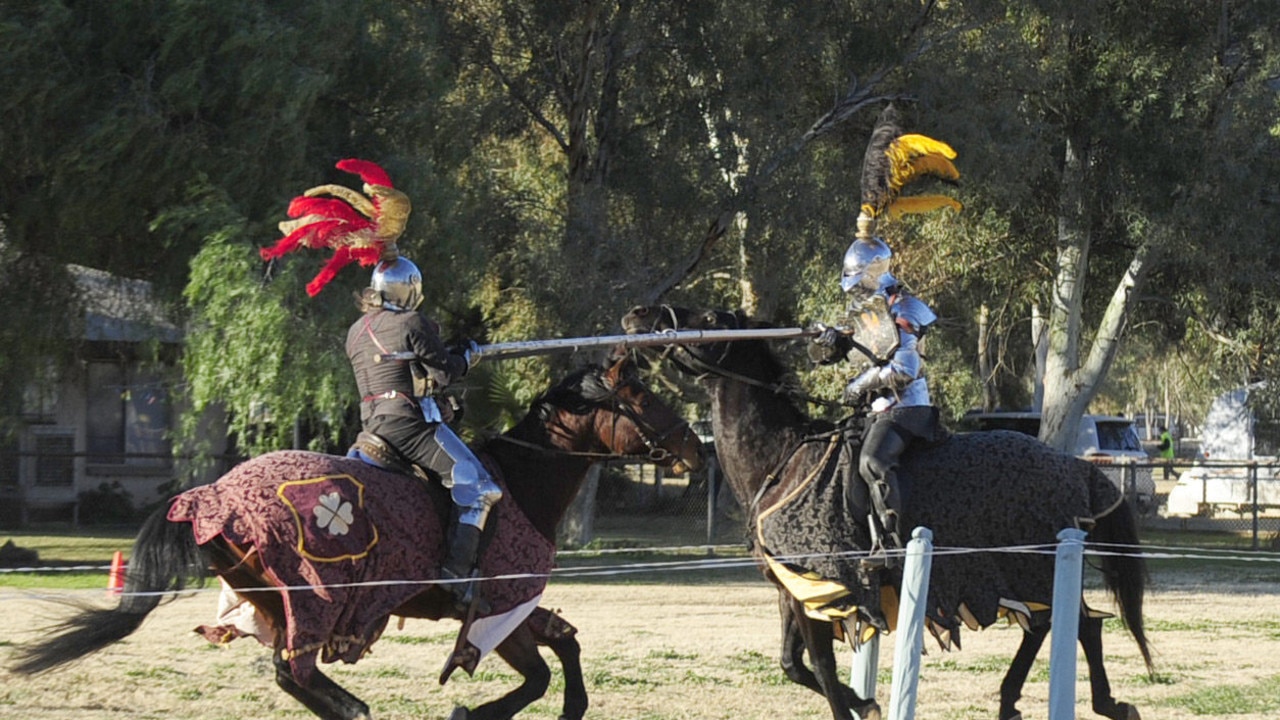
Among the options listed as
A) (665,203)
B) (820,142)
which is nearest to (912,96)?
(820,142)

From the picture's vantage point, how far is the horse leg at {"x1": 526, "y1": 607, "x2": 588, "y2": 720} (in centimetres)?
807

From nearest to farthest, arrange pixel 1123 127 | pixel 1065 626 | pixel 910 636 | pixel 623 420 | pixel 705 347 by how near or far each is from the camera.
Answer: pixel 910 636, pixel 1065 626, pixel 705 347, pixel 623 420, pixel 1123 127

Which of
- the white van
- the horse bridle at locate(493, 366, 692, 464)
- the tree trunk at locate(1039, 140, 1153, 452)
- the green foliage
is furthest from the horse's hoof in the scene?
the white van

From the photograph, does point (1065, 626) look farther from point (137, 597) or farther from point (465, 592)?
point (137, 597)

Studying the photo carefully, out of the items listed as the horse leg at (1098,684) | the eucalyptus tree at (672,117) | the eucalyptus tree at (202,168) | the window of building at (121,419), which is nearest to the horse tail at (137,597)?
the horse leg at (1098,684)

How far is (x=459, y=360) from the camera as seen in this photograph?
766 centimetres

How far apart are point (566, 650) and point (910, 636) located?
234cm

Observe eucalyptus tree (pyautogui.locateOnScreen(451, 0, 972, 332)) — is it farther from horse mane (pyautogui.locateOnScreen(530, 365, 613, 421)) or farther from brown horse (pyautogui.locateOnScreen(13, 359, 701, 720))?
brown horse (pyautogui.locateOnScreen(13, 359, 701, 720))

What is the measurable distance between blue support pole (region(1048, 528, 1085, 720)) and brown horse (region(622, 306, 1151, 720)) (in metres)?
1.24

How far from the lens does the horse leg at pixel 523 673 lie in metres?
7.72

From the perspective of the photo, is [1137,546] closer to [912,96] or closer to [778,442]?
[778,442]

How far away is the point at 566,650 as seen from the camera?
26.9ft

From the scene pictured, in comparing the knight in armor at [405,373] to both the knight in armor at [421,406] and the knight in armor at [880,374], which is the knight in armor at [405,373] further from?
the knight in armor at [880,374]

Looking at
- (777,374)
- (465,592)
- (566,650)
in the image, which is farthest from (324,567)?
(777,374)
